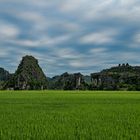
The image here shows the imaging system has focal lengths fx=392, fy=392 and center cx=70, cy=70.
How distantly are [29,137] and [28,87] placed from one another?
533 feet

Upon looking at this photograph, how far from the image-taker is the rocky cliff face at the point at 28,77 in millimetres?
172550

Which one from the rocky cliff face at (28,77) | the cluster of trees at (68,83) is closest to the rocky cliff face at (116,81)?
the cluster of trees at (68,83)

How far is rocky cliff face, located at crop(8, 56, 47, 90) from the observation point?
172550 millimetres

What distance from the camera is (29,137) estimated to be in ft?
32.2

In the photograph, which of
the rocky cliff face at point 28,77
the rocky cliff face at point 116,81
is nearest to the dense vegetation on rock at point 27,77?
the rocky cliff face at point 28,77

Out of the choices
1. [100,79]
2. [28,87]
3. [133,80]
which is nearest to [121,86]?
[133,80]

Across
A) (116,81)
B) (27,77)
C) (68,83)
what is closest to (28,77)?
(27,77)

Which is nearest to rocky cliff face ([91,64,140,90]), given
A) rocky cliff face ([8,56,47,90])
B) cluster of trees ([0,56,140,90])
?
cluster of trees ([0,56,140,90])

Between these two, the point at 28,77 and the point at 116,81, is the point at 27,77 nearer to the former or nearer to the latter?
the point at 28,77

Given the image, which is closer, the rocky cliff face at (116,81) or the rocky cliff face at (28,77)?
the rocky cliff face at (116,81)

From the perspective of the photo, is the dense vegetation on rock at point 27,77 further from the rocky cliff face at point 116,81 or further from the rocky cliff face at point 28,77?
the rocky cliff face at point 116,81

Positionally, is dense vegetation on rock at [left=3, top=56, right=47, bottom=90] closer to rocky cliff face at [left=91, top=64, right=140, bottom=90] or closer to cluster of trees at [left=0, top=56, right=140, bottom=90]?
cluster of trees at [left=0, top=56, right=140, bottom=90]

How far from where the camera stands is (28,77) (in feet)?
597

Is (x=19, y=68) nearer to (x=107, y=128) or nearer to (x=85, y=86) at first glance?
(x=85, y=86)
